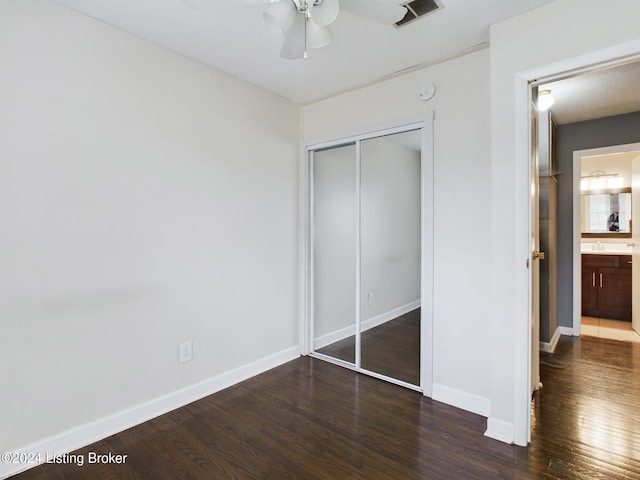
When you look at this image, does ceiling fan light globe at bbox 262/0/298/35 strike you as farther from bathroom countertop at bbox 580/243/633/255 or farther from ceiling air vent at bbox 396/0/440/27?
bathroom countertop at bbox 580/243/633/255

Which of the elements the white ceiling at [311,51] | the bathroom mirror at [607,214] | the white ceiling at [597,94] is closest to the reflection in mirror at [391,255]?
the white ceiling at [311,51]

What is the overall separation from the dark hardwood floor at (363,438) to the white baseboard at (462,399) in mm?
59

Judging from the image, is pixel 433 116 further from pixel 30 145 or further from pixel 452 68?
pixel 30 145

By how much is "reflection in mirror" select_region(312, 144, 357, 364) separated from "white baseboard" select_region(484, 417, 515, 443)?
124 centimetres

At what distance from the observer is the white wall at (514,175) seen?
1.81 m

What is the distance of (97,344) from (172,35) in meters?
1.95

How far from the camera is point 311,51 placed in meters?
2.30

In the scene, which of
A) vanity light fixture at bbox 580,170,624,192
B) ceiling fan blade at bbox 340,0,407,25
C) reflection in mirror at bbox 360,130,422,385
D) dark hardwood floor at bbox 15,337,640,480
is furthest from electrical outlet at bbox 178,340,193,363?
vanity light fixture at bbox 580,170,624,192

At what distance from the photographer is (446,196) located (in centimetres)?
242

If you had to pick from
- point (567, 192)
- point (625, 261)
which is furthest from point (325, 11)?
point (625, 261)

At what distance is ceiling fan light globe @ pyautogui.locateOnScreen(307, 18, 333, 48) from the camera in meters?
1.62

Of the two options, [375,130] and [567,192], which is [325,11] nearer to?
[375,130]

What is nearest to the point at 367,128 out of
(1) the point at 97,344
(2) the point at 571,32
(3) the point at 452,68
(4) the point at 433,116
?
(4) the point at 433,116

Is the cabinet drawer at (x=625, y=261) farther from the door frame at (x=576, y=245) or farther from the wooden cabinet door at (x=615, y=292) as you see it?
the door frame at (x=576, y=245)
